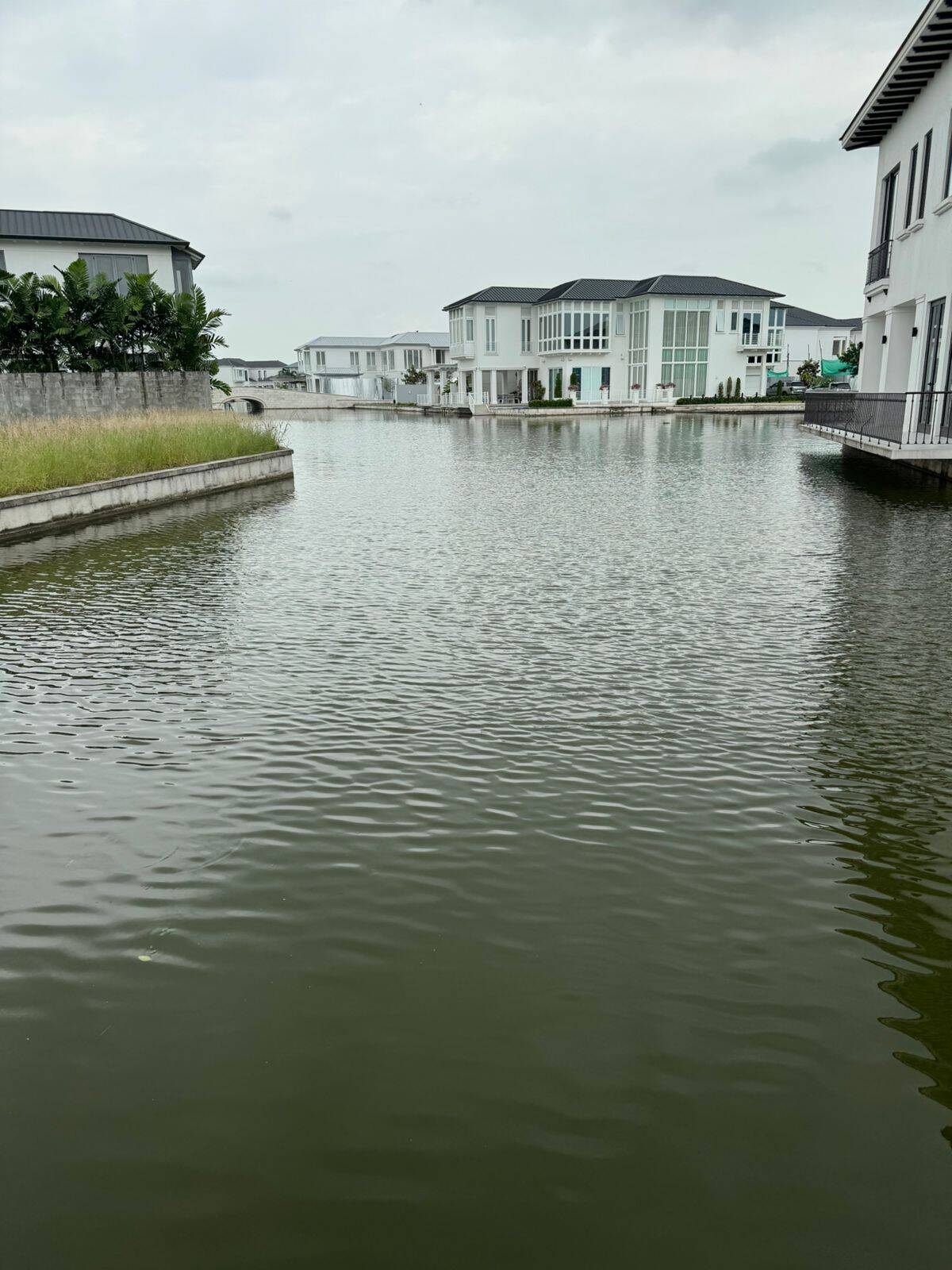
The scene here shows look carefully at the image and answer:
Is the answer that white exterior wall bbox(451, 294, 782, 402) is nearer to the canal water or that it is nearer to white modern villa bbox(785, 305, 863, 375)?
white modern villa bbox(785, 305, 863, 375)

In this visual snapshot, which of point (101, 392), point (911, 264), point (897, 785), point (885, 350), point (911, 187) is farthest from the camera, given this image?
point (101, 392)

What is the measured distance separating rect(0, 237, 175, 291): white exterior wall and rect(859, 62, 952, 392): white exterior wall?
97.6 feet

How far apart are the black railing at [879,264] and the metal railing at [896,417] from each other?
11.8ft

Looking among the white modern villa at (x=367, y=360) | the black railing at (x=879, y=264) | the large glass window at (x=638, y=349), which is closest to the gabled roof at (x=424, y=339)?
the white modern villa at (x=367, y=360)

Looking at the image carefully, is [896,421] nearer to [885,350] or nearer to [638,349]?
[885,350]

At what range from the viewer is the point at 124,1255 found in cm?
268

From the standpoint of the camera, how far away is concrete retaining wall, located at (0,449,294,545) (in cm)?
1505

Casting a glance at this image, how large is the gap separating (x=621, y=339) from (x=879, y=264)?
50623 millimetres

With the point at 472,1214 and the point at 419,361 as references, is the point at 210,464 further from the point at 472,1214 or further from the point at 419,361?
the point at 419,361

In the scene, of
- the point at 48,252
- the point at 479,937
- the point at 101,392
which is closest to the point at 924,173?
the point at 479,937

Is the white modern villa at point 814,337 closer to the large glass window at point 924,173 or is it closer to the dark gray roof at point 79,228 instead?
the dark gray roof at point 79,228

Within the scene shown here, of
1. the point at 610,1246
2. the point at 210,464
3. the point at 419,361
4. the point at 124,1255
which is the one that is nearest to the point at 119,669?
the point at 124,1255

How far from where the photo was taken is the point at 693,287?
72812 mm

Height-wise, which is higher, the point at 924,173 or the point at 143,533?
the point at 924,173
